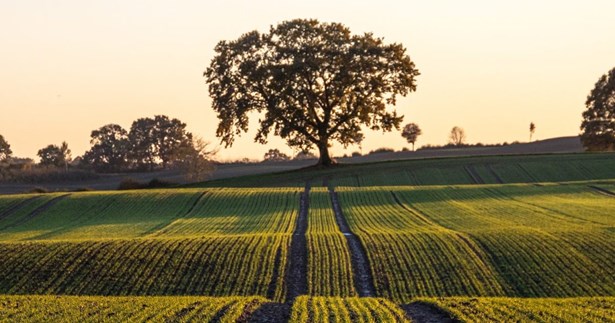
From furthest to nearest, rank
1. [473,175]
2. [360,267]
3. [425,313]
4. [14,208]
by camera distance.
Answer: [473,175] → [14,208] → [360,267] → [425,313]

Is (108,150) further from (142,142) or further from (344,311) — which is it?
(344,311)

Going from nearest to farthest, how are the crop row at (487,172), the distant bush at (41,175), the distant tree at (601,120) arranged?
the crop row at (487,172) → the distant tree at (601,120) → the distant bush at (41,175)

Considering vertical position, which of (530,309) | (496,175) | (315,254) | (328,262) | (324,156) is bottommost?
(530,309)

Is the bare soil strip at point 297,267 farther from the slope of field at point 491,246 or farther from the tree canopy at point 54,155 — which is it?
the tree canopy at point 54,155

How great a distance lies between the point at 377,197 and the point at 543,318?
40.8 metres

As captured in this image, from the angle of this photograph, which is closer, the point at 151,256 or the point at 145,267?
the point at 145,267

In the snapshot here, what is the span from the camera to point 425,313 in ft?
72.4

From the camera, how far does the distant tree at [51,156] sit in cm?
14900

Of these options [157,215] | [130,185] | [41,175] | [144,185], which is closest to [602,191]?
[157,215]

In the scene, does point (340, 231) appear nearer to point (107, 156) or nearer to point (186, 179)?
point (186, 179)

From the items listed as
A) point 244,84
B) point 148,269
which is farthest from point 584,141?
point 148,269

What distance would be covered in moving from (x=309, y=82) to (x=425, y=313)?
6424 cm

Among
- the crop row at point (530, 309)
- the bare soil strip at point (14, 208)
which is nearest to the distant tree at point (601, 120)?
the bare soil strip at point (14, 208)

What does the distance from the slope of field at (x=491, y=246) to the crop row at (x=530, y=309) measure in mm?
4743
